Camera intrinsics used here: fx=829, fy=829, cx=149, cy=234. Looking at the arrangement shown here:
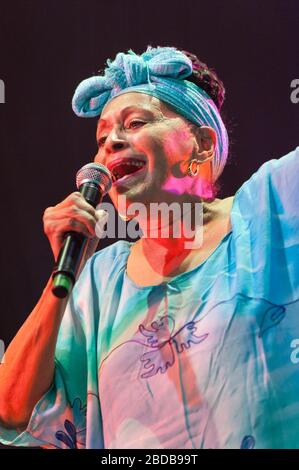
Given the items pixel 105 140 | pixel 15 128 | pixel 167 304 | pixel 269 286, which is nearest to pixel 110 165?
pixel 105 140

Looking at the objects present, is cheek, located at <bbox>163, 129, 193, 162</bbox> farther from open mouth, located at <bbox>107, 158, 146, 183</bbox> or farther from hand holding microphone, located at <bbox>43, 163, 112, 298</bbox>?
hand holding microphone, located at <bbox>43, 163, 112, 298</bbox>

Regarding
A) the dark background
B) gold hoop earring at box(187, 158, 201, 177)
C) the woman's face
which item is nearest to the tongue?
the woman's face

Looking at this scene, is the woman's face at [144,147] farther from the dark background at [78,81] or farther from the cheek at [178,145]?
the dark background at [78,81]

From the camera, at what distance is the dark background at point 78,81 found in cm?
224

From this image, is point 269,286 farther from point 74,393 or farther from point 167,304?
point 74,393

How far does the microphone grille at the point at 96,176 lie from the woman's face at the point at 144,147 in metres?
0.19

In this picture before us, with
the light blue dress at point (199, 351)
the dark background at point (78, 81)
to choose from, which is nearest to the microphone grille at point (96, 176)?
the light blue dress at point (199, 351)

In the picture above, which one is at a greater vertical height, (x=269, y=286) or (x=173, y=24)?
(x=173, y=24)

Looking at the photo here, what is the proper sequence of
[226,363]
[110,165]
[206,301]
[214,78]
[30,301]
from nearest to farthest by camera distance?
[226,363] < [206,301] < [110,165] < [214,78] < [30,301]

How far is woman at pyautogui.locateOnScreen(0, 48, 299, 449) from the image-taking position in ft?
5.37

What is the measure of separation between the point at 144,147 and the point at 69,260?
0.54m

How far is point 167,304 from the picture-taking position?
1.82 metres

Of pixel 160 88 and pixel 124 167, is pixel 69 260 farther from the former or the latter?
pixel 160 88

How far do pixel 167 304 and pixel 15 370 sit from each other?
361 millimetres
